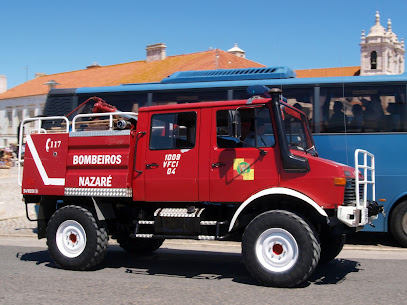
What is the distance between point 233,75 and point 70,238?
20.2 ft

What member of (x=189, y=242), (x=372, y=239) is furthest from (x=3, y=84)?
(x=372, y=239)

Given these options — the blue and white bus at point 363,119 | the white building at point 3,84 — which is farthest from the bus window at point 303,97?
the white building at point 3,84

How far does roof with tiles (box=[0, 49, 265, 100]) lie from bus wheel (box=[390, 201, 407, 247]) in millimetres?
32385

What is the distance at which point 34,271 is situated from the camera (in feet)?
26.9

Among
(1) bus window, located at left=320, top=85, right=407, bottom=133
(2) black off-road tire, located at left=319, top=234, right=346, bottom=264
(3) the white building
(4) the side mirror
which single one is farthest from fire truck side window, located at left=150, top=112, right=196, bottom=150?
(3) the white building

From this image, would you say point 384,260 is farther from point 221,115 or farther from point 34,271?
point 34,271

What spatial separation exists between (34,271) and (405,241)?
7464mm

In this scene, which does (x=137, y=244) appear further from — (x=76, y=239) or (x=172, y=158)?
(x=172, y=158)

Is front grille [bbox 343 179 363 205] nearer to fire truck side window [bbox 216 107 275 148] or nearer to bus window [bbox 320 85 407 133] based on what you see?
fire truck side window [bbox 216 107 275 148]

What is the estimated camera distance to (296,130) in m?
7.86

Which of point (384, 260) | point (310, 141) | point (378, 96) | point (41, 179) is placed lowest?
point (384, 260)

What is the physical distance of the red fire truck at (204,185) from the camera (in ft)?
22.6

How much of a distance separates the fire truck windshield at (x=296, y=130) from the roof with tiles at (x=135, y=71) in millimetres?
35045

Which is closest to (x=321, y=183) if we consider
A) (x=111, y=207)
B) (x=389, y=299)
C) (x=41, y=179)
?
(x=389, y=299)
